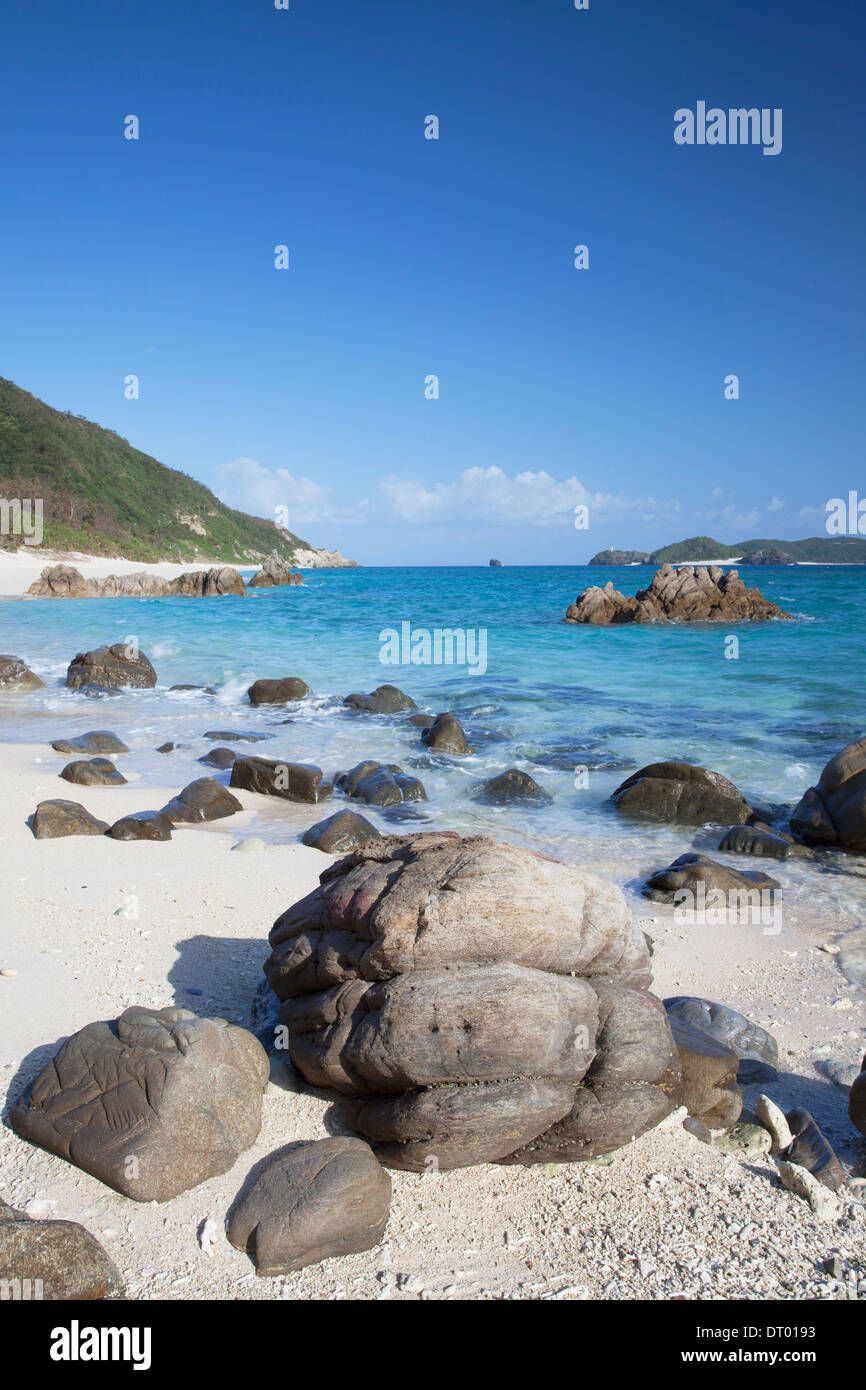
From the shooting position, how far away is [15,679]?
1791 centimetres

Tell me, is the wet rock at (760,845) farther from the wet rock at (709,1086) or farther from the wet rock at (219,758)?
the wet rock at (219,758)

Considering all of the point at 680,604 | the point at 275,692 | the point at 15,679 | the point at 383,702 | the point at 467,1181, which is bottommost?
the point at 467,1181

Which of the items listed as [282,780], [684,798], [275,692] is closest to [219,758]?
[282,780]

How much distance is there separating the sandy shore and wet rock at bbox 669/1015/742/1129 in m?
0.20

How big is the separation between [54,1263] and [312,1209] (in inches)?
37.4

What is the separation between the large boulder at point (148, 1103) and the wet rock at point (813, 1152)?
2.62 meters

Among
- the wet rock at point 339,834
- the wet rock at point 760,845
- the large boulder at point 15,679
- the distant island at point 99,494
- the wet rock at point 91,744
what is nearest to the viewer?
the wet rock at point 339,834

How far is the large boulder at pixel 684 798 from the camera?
989 centimetres

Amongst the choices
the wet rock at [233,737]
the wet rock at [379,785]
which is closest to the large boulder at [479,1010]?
the wet rock at [379,785]

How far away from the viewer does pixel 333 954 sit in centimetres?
422

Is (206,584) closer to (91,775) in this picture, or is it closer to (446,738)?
(446,738)
